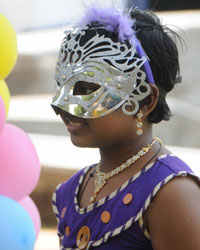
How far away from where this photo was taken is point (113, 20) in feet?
3.95

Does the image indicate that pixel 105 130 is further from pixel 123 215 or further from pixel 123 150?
pixel 123 215

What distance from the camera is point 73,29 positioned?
4.16ft

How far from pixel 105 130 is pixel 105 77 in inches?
4.9

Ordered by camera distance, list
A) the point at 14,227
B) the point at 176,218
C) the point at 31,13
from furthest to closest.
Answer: the point at 31,13 < the point at 14,227 < the point at 176,218

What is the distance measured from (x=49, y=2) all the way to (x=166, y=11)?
100 centimetres

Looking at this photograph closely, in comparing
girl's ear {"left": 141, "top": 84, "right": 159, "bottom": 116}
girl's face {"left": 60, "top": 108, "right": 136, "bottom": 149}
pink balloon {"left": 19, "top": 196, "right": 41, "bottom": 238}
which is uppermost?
girl's ear {"left": 141, "top": 84, "right": 159, "bottom": 116}

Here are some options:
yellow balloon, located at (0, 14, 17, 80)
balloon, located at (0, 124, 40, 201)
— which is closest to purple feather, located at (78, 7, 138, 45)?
yellow balloon, located at (0, 14, 17, 80)

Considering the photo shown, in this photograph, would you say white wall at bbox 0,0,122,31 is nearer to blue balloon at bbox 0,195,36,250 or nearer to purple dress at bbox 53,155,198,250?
blue balloon at bbox 0,195,36,250

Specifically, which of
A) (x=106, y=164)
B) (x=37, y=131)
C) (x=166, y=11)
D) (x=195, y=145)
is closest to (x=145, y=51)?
(x=106, y=164)

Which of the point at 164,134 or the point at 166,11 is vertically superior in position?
the point at 166,11

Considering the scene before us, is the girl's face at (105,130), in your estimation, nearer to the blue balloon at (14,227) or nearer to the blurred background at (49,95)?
the blue balloon at (14,227)

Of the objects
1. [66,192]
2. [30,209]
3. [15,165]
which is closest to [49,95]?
[30,209]

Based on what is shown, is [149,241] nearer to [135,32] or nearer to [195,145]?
[135,32]

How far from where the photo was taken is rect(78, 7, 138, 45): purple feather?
3.88 feet
